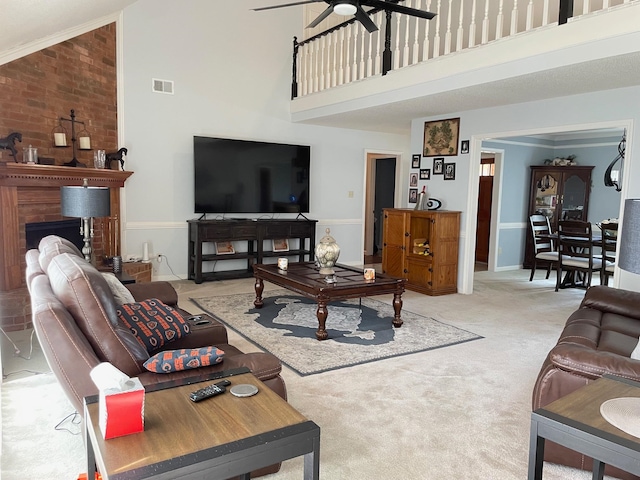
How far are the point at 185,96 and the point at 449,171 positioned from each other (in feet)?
12.3

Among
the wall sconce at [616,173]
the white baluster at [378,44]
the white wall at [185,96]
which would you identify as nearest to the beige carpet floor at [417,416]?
the white wall at [185,96]

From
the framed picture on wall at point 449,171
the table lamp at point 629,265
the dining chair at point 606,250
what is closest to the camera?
the table lamp at point 629,265

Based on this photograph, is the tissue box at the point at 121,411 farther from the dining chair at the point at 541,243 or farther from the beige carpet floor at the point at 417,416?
the dining chair at the point at 541,243

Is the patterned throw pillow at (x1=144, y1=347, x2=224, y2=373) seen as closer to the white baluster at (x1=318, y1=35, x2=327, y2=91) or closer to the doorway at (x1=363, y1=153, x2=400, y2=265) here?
the white baluster at (x1=318, y1=35, x2=327, y2=91)

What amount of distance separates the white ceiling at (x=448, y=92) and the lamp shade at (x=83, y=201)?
1.19m

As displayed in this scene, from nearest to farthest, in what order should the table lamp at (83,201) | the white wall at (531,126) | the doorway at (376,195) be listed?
the table lamp at (83,201) → the white wall at (531,126) → the doorway at (376,195)

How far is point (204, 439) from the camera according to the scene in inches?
52.6

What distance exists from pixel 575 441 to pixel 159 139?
602 cm

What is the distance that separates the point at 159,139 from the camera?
20.8ft

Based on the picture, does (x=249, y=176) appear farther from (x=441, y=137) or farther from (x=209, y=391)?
(x=209, y=391)

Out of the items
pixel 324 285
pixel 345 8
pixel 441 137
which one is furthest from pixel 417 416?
pixel 441 137

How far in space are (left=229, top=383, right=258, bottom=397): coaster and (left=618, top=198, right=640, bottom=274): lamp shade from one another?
4.34ft

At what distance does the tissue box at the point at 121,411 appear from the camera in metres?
1.30

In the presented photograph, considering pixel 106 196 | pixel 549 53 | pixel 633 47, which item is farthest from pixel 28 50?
pixel 633 47
